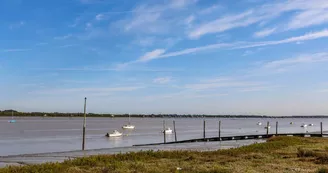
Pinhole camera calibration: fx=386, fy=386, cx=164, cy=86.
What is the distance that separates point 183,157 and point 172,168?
539 cm

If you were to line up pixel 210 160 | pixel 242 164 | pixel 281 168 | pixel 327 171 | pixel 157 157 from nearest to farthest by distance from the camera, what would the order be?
pixel 327 171 < pixel 281 168 < pixel 242 164 < pixel 210 160 < pixel 157 157

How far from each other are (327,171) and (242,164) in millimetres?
4632

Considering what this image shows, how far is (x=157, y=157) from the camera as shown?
22609 millimetres

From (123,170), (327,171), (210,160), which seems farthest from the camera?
(210,160)

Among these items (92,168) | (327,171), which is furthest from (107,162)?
(327,171)

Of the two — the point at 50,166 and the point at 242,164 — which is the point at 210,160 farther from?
the point at 50,166

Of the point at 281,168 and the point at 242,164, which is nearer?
the point at 281,168

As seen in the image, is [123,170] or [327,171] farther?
[123,170]

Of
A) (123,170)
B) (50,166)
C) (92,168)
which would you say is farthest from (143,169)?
(50,166)

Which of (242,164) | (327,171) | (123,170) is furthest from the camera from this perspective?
(242,164)

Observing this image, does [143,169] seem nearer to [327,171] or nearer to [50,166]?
[50,166]

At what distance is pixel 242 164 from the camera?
19188 millimetres

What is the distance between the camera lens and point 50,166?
16797 millimetres

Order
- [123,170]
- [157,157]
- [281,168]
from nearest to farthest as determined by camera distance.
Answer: [123,170] < [281,168] < [157,157]
